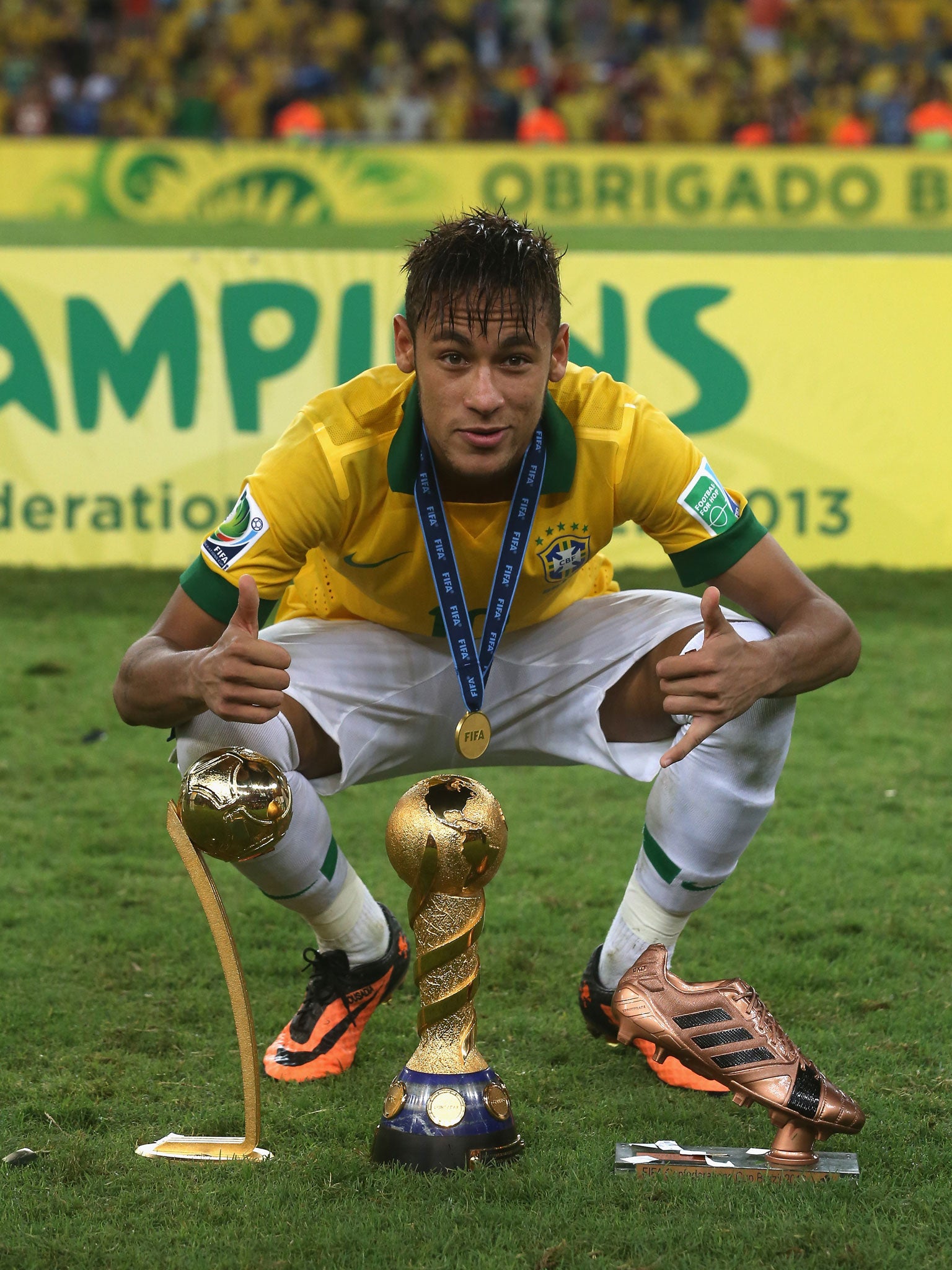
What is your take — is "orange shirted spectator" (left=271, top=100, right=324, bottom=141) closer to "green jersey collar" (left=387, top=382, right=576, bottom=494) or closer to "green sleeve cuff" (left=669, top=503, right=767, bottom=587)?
"green jersey collar" (left=387, top=382, right=576, bottom=494)

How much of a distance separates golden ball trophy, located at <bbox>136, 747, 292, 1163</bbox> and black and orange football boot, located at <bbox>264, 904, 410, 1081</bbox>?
0.39 m

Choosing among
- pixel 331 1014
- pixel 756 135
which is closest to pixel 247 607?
pixel 331 1014

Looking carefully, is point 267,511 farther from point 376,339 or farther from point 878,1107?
point 376,339

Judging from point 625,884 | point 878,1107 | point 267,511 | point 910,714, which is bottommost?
point 910,714

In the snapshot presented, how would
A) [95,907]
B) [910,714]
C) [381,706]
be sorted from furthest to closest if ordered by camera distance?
1. [910,714]
2. [95,907]
3. [381,706]

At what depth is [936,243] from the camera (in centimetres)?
1316

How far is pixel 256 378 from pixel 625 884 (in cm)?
407

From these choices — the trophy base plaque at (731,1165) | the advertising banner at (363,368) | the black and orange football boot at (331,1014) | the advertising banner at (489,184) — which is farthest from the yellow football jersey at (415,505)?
the advertising banner at (489,184)

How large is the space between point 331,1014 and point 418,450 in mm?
1071

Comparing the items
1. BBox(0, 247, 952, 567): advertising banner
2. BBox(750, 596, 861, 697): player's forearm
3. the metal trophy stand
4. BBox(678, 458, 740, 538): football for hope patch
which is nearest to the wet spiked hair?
BBox(678, 458, 740, 538): football for hope patch

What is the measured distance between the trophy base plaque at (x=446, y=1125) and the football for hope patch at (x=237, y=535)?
903 mm

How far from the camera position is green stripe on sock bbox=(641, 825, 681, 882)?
9.00 feet

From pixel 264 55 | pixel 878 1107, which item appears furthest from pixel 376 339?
pixel 264 55

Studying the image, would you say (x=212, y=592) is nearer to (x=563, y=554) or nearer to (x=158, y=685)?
(x=158, y=685)
